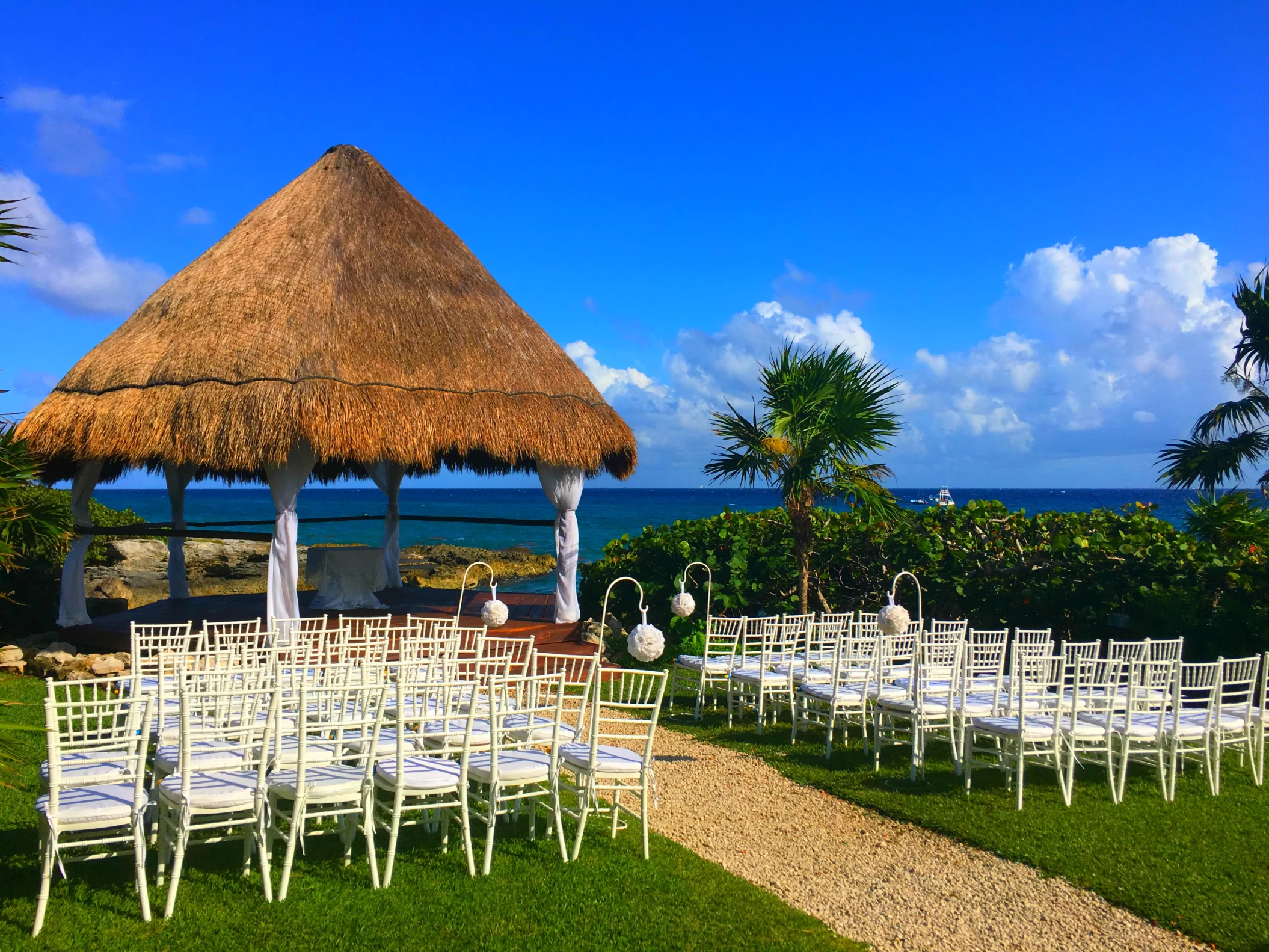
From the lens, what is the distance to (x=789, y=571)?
1282cm

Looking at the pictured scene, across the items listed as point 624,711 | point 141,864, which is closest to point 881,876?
point 141,864

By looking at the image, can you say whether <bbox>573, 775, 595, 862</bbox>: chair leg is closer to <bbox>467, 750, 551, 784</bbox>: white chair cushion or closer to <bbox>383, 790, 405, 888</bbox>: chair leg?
<bbox>467, 750, 551, 784</bbox>: white chair cushion

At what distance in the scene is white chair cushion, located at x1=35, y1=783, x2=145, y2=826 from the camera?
12.5 feet

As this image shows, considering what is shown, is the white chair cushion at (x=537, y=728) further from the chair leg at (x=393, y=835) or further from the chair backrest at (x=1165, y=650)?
the chair backrest at (x=1165, y=650)

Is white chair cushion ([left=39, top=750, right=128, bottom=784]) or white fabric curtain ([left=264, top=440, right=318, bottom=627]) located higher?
white fabric curtain ([left=264, top=440, right=318, bottom=627])

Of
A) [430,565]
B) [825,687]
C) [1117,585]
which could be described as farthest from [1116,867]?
[430,565]

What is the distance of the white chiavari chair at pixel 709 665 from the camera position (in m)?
8.99

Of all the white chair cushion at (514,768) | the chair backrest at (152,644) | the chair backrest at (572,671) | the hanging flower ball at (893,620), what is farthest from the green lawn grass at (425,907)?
the hanging flower ball at (893,620)

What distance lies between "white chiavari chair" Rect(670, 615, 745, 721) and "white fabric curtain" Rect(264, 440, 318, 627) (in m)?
4.31

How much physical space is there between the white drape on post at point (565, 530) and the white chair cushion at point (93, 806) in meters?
7.62

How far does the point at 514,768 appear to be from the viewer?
4.74 metres

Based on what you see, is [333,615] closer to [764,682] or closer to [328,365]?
[328,365]

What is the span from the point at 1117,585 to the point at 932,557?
213 cm

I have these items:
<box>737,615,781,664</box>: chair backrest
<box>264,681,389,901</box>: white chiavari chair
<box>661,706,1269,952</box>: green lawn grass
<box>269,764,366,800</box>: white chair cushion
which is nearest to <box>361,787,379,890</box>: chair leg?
<box>264,681,389,901</box>: white chiavari chair
